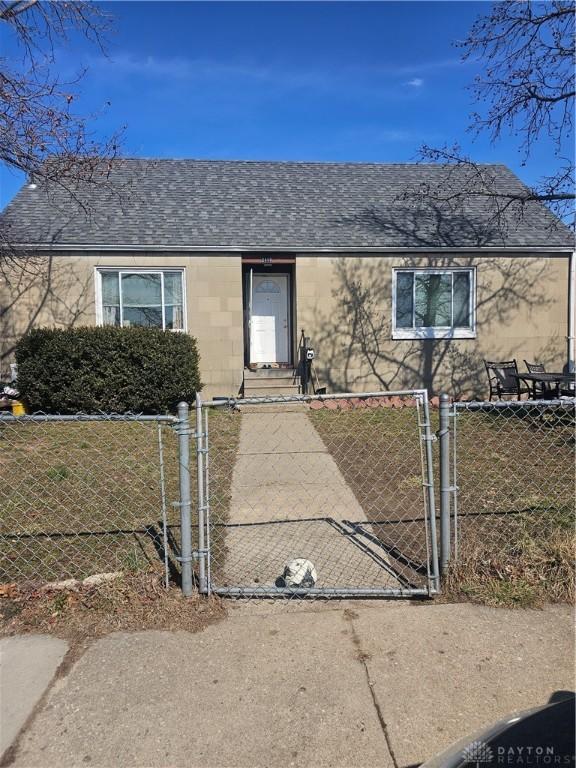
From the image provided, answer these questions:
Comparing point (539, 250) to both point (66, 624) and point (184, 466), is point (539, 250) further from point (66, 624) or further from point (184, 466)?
point (66, 624)

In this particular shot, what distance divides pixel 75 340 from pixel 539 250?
10.4 meters

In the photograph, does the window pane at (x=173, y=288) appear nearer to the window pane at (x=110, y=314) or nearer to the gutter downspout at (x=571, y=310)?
the window pane at (x=110, y=314)

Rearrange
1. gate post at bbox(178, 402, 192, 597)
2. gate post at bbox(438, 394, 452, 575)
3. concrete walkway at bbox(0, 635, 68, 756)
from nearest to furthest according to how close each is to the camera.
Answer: concrete walkway at bbox(0, 635, 68, 756), gate post at bbox(178, 402, 192, 597), gate post at bbox(438, 394, 452, 575)

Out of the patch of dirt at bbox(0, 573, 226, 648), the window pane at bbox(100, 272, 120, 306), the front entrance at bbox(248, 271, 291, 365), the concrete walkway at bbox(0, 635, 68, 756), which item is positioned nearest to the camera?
the concrete walkway at bbox(0, 635, 68, 756)

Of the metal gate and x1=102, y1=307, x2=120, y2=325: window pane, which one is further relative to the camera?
x1=102, y1=307, x2=120, y2=325: window pane

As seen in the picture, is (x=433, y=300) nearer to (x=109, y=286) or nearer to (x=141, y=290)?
(x=141, y=290)

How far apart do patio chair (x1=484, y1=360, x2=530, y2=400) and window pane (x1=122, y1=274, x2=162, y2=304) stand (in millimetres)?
7388

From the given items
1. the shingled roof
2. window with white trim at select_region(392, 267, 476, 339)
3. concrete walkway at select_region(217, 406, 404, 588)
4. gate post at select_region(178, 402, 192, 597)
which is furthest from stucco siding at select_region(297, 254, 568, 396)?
gate post at select_region(178, 402, 192, 597)

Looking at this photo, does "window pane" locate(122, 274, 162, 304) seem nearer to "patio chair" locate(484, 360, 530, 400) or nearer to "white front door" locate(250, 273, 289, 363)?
"white front door" locate(250, 273, 289, 363)

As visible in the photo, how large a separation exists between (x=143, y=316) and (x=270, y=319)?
127 inches

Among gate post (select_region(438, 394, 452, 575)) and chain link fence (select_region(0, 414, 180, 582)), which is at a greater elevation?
gate post (select_region(438, 394, 452, 575))

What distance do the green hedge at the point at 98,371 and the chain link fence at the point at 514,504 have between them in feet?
18.6

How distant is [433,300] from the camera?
13234 millimetres

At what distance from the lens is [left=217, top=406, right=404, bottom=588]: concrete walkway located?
397 centimetres
